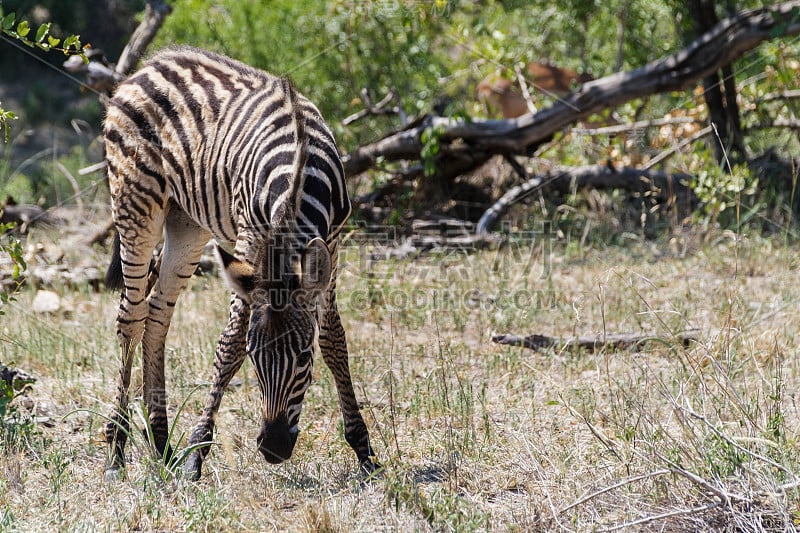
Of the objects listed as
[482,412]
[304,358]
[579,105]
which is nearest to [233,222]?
[304,358]

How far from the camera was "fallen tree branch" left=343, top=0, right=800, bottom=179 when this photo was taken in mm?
8375

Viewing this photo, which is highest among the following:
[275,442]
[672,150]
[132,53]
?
[132,53]

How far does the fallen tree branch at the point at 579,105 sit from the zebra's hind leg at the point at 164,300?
4.14 meters

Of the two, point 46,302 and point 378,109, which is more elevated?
point 378,109

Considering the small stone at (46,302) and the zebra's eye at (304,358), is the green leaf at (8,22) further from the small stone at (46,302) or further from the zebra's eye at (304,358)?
the small stone at (46,302)

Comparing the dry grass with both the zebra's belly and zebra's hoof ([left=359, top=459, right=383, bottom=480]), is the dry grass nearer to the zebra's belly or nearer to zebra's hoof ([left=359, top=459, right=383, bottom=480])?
zebra's hoof ([left=359, top=459, right=383, bottom=480])

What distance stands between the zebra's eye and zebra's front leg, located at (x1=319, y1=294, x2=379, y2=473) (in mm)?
700

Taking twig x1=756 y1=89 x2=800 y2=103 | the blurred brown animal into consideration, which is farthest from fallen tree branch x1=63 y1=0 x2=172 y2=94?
twig x1=756 y1=89 x2=800 y2=103

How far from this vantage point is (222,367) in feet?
14.4

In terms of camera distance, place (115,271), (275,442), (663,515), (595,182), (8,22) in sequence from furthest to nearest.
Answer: (595,182), (115,271), (8,22), (275,442), (663,515)

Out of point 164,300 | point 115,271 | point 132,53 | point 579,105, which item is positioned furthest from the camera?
point 579,105

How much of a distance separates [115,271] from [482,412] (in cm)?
266

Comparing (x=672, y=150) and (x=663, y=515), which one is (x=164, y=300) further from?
(x=672, y=150)

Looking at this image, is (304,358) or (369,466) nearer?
(304,358)
